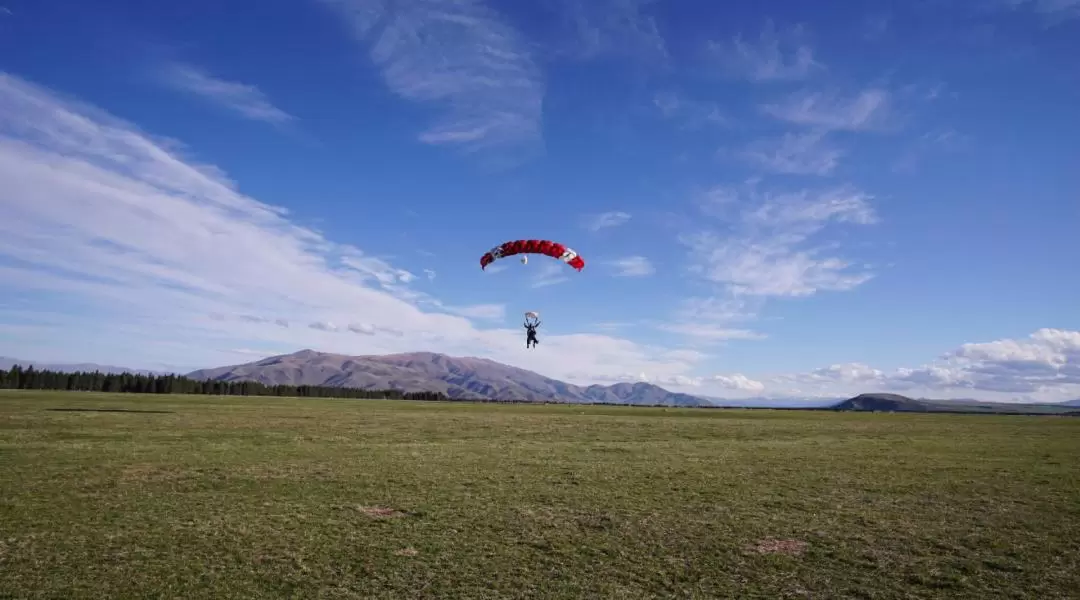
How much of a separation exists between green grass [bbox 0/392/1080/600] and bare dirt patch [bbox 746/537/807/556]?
109 mm

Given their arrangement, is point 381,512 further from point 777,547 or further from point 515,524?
point 777,547

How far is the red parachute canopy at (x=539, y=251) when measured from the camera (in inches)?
1927

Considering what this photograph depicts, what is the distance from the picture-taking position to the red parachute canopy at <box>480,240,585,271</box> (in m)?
48.9

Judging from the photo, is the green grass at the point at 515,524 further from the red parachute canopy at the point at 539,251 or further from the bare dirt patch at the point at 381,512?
the red parachute canopy at the point at 539,251

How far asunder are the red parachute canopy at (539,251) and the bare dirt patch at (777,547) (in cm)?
3491

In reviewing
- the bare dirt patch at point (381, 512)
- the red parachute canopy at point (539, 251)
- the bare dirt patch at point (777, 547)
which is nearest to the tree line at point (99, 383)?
the red parachute canopy at point (539, 251)

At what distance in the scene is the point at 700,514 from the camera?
18.5 meters

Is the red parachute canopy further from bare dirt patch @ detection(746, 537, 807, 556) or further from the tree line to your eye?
the tree line

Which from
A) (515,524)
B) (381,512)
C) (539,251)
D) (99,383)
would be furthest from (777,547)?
(99,383)

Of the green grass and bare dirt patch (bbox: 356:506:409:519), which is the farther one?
bare dirt patch (bbox: 356:506:409:519)

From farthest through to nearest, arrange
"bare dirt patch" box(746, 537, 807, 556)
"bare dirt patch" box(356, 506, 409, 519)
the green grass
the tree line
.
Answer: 1. the tree line
2. "bare dirt patch" box(356, 506, 409, 519)
3. "bare dirt patch" box(746, 537, 807, 556)
4. the green grass

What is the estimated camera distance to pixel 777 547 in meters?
15.0

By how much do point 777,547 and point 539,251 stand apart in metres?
36.0

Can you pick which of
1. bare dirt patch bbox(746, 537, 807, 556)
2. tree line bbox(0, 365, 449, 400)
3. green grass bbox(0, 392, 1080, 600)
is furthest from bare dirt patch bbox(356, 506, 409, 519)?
tree line bbox(0, 365, 449, 400)
